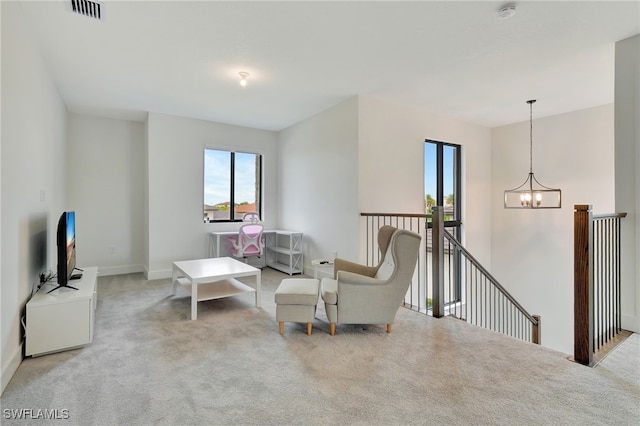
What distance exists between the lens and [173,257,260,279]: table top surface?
343cm

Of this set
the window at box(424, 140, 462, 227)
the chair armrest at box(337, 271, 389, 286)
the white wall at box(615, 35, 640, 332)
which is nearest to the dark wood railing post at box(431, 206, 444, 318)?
the chair armrest at box(337, 271, 389, 286)

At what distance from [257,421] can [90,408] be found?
0.99 meters

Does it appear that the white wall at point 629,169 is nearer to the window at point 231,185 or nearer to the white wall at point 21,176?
the white wall at point 21,176

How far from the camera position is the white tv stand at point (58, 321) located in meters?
2.38

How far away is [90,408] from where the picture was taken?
1.81m

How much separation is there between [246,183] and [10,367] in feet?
14.5

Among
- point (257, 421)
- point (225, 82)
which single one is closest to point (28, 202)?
point (225, 82)

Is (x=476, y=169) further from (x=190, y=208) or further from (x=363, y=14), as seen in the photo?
(x=190, y=208)

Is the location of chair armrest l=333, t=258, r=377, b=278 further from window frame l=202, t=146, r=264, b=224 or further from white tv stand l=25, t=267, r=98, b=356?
window frame l=202, t=146, r=264, b=224

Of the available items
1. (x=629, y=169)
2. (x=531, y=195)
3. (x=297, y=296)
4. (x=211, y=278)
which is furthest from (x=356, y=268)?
(x=531, y=195)

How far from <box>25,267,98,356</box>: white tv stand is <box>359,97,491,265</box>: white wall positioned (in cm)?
325

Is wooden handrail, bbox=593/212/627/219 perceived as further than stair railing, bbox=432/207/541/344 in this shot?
No

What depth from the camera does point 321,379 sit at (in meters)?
2.11

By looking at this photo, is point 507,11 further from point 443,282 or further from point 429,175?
point 429,175
